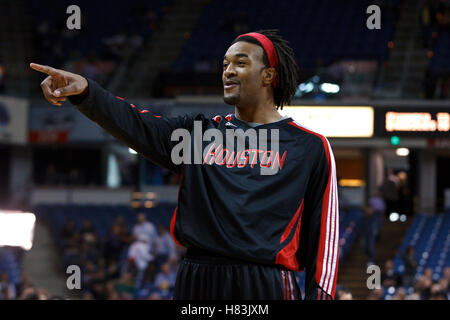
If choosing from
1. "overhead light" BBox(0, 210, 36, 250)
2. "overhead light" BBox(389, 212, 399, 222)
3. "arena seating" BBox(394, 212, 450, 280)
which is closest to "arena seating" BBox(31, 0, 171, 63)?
"overhead light" BBox(389, 212, 399, 222)

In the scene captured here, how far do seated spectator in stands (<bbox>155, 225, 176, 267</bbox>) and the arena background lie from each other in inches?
0.9

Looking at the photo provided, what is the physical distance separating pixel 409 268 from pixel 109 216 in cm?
616

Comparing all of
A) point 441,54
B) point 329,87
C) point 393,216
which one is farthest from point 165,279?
point 441,54

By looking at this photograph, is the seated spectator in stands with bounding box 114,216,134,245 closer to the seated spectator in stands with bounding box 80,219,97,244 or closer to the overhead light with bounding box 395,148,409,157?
the seated spectator in stands with bounding box 80,219,97,244

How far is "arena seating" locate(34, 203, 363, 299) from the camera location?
13.5 meters

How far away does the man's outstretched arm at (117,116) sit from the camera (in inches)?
84.2

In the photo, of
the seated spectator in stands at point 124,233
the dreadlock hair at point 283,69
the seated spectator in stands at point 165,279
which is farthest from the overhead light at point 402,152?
the dreadlock hair at point 283,69

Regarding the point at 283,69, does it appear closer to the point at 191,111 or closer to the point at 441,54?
the point at 191,111

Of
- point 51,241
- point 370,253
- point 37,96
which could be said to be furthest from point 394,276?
point 37,96

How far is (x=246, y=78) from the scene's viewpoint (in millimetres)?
2398

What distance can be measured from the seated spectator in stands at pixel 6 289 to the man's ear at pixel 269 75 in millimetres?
8262

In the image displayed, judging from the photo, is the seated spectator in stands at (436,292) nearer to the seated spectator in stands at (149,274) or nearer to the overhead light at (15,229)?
the seated spectator in stands at (149,274)

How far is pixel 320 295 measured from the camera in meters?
2.32

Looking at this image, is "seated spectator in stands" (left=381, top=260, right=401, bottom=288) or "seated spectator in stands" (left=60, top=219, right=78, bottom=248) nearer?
"seated spectator in stands" (left=381, top=260, right=401, bottom=288)
